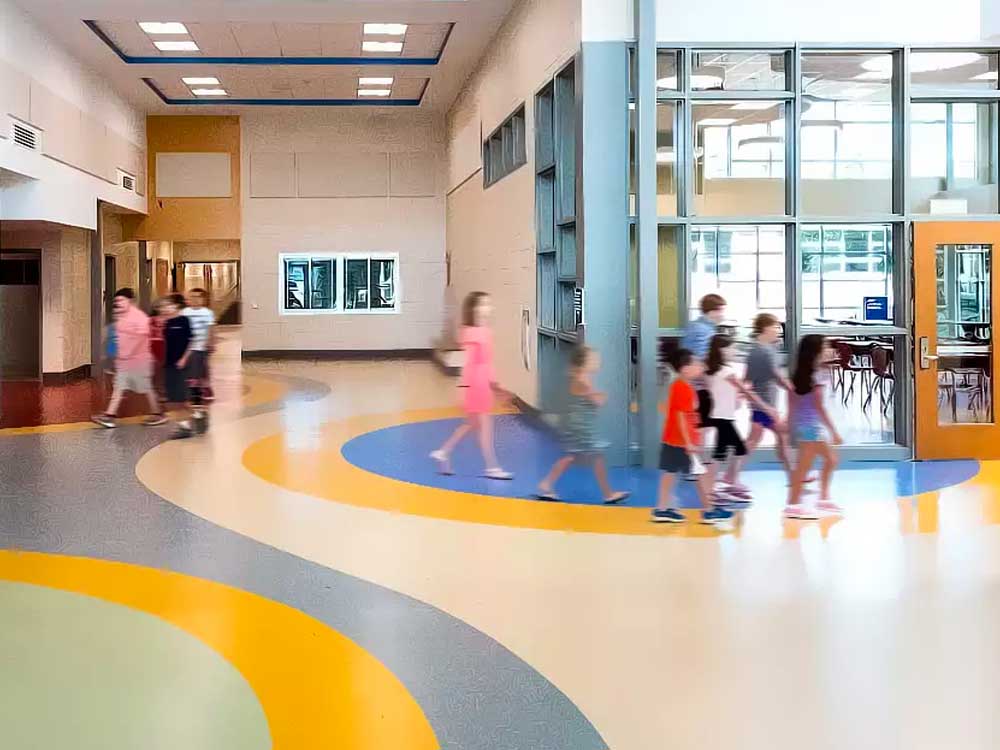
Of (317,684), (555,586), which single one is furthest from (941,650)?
(317,684)

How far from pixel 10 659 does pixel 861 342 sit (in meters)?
9.27

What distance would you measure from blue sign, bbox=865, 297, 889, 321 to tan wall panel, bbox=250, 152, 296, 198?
16.7m

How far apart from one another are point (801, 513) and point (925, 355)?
10.8 feet

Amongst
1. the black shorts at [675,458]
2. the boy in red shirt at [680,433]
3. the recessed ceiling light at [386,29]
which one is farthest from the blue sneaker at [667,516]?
the recessed ceiling light at [386,29]

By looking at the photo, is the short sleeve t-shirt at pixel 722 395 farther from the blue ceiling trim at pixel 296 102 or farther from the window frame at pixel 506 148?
the blue ceiling trim at pixel 296 102

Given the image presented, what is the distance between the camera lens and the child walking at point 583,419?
804 cm

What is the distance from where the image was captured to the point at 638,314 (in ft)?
33.5

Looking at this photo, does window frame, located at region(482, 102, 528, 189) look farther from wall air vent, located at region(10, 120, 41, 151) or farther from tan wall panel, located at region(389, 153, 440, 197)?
tan wall panel, located at region(389, 153, 440, 197)

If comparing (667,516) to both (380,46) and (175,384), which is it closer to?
(175,384)

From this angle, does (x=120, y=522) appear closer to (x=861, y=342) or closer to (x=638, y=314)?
(x=638, y=314)

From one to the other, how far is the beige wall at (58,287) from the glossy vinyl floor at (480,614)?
9427mm

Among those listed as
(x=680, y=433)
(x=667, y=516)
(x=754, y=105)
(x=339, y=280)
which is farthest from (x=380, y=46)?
(x=667, y=516)

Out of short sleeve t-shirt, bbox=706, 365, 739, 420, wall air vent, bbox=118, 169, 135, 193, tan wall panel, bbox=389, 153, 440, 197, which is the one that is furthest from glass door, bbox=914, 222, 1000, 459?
tan wall panel, bbox=389, 153, 440, 197

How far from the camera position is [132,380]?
12.9 meters
